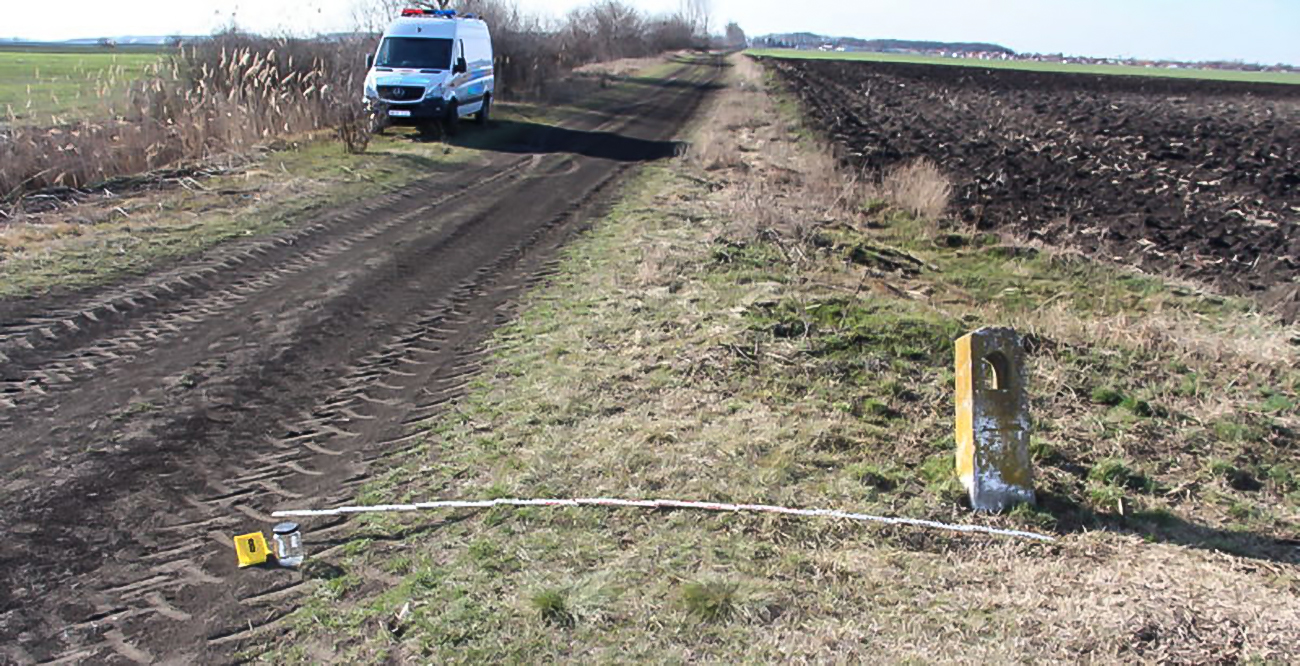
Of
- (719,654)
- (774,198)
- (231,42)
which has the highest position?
(231,42)

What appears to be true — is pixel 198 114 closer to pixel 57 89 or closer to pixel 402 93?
pixel 402 93

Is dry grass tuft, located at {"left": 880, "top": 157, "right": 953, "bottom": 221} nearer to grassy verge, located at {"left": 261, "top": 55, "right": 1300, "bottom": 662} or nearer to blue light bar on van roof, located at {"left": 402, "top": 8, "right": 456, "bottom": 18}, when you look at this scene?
grassy verge, located at {"left": 261, "top": 55, "right": 1300, "bottom": 662}

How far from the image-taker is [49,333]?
7.45m

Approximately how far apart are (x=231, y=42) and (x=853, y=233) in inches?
605

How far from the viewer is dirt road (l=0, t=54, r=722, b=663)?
413 centimetres

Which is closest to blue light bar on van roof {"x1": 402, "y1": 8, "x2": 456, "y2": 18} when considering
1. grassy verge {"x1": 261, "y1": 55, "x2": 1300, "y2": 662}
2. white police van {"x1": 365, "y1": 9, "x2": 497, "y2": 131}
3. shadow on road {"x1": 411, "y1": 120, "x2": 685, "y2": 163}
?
white police van {"x1": 365, "y1": 9, "x2": 497, "y2": 131}

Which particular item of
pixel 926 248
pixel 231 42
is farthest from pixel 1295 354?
pixel 231 42

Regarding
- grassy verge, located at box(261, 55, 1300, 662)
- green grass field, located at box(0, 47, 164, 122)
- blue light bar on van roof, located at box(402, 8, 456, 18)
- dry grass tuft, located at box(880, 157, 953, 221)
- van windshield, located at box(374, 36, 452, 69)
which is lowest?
grassy verge, located at box(261, 55, 1300, 662)

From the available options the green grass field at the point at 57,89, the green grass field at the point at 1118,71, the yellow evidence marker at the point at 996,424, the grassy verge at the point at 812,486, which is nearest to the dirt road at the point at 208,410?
the grassy verge at the point at 812,486

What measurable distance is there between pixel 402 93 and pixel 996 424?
18.3 metres

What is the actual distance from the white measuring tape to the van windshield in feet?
60.3

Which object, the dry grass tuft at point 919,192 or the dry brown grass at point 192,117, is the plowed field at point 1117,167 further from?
the dry brown grass at point 192,117

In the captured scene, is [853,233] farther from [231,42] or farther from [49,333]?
[231,42]

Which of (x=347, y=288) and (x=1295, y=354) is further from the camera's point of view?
(x=347, y=288)
